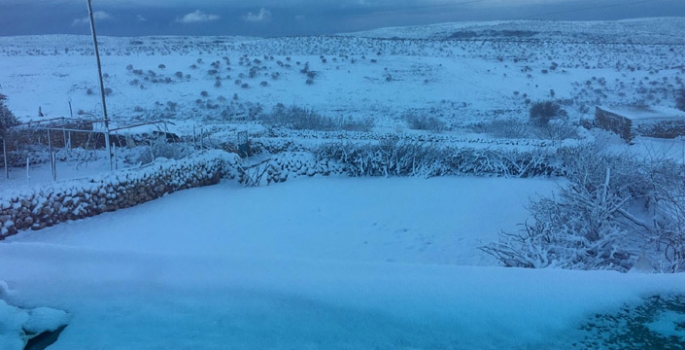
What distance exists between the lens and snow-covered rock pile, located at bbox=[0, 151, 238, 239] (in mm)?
9898

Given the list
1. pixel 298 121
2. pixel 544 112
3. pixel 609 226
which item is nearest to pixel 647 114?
pixel 544 112

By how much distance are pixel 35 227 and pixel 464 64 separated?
33452mm

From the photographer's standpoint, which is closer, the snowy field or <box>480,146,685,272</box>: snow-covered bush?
the snowy field

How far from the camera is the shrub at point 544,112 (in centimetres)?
2448

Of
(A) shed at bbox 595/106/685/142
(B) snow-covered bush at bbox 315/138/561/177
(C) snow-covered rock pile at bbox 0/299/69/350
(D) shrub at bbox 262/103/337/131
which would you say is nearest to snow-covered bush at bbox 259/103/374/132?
(D) shrub at bbox 262/103/337/131

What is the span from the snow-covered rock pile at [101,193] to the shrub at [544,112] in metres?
16.1

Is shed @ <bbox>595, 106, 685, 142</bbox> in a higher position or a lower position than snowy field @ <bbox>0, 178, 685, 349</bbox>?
lower

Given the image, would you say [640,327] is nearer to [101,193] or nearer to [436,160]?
[101,193]

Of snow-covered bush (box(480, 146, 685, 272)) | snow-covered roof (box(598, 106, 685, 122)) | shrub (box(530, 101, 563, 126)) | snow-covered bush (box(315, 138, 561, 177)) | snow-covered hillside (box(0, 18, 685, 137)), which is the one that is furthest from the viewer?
snow-covered hillside (box(0, 18, 685, 137))

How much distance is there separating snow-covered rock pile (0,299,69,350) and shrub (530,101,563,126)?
24064mm

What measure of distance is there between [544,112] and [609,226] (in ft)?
61.7

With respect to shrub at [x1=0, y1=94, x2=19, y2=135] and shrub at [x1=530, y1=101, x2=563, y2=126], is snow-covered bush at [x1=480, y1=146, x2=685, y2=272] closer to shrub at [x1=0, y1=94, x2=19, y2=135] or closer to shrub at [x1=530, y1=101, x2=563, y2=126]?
shrub at [x1=0, y1=94, x2=19, y2=135]

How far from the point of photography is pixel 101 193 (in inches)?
450

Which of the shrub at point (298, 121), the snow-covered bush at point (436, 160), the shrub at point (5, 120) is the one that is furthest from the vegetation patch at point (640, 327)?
the shrub at point (298, 121)
